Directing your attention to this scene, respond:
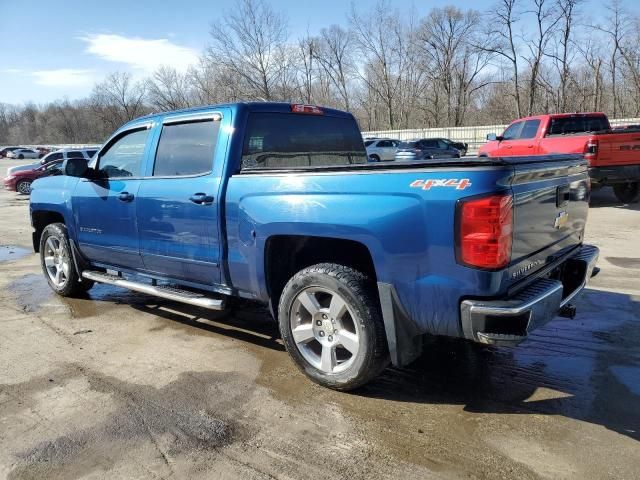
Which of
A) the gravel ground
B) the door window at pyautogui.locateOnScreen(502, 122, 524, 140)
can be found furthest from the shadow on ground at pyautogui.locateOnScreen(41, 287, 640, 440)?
the door window at pyautogui.locateOnScreen(502, 122, 524, 140)

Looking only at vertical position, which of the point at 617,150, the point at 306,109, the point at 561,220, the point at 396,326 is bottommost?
the point at 396,326

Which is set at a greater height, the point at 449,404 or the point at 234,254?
the point at 234,254

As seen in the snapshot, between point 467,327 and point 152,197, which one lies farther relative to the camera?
point 152,197

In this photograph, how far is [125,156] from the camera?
5.17 meters

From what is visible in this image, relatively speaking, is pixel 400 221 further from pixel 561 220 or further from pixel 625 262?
pixel 625 262

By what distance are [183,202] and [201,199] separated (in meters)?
0.25

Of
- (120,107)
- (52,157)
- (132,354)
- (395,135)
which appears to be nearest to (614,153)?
(132,354)

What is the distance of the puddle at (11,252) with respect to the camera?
9037mm

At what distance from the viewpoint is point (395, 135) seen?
1713 inches

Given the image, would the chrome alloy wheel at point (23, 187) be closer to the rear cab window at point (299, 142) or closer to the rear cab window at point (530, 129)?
the rear cab window at point (530, 129)

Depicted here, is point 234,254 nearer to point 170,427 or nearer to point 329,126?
point 170,427

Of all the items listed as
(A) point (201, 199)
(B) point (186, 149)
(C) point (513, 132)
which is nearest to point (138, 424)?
(A) point (201, 199)

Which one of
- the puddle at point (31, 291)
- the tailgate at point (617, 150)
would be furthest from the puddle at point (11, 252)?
the tailgate at point (617, 150)

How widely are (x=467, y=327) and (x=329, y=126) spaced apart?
8.88ft
